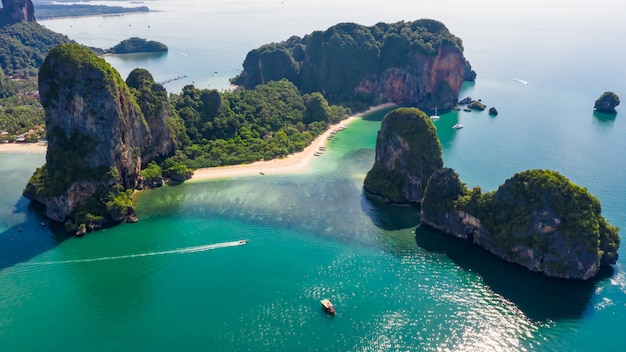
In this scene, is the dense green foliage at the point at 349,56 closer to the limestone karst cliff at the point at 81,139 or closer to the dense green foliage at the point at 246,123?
the dense green foliage at the point at 246,123

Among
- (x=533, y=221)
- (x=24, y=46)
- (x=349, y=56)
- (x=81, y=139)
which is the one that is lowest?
(x=533, y=221)

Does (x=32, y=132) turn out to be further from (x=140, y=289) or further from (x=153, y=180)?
(x=140, y=289)

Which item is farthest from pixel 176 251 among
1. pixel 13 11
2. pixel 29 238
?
pixel 13 11

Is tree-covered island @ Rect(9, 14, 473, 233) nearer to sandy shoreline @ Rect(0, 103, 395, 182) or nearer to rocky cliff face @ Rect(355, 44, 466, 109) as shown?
rocky cliff face @ Rect(355, 44, 466, 109)

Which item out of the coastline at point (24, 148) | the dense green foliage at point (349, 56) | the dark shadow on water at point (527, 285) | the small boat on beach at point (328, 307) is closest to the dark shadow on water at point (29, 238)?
the coastline at point (24, 148)

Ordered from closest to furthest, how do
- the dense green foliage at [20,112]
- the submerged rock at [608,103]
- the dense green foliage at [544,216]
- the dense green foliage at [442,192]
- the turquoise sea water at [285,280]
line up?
the turquoise sea water at [285,280] < the dense green foliage at [544,216] < the dense green foliage at [442,192] < the dense green foliage at [20,112] < the submerged rock at [608,103]

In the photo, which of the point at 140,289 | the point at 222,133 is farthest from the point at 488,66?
the point at 140,289

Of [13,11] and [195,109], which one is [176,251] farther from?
[13,11]
